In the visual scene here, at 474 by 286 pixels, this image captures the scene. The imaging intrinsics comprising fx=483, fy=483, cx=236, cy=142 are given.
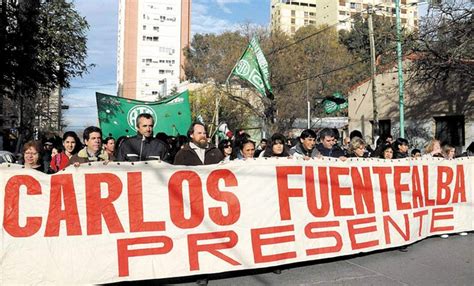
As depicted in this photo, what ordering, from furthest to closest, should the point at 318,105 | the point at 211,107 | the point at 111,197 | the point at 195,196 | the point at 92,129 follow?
the point at 211,107 → the point at 318,105 → the point at 92,129 → the point at 195,196 → the point at 111,197

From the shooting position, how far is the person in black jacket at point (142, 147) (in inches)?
218

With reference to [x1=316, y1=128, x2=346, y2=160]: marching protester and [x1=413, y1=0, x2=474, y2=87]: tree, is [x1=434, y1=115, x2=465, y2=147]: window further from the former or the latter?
[x1=316, y1=128, x2=346, y2=160]: marching protester

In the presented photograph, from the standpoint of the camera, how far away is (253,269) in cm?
531

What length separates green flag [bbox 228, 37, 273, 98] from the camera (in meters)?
15.1

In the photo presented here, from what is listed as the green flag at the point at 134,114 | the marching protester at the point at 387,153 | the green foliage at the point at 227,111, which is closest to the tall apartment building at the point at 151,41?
the green foliage at the point at 227,111

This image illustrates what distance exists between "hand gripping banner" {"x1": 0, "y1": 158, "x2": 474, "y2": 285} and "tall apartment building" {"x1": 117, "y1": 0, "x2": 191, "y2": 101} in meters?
98.7

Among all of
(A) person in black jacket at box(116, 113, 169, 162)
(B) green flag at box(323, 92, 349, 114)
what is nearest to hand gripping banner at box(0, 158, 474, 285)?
(A) person in black jacket at box(116, 113, 169, 162)

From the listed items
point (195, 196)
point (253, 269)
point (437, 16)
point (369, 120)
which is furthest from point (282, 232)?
point (369, 120)

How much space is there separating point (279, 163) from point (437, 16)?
39.1 feet

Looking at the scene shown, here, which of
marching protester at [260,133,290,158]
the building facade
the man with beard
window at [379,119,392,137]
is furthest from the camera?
window at [379,119,392,137]

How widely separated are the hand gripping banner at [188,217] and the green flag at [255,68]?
9.11 meters

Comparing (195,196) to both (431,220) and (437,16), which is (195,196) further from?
(437,16)

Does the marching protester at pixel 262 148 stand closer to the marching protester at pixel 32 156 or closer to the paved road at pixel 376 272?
the paved road at pixel 376 272

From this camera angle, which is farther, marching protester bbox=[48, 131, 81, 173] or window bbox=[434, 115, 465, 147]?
window bbox=[434, 115, 465, 147]
